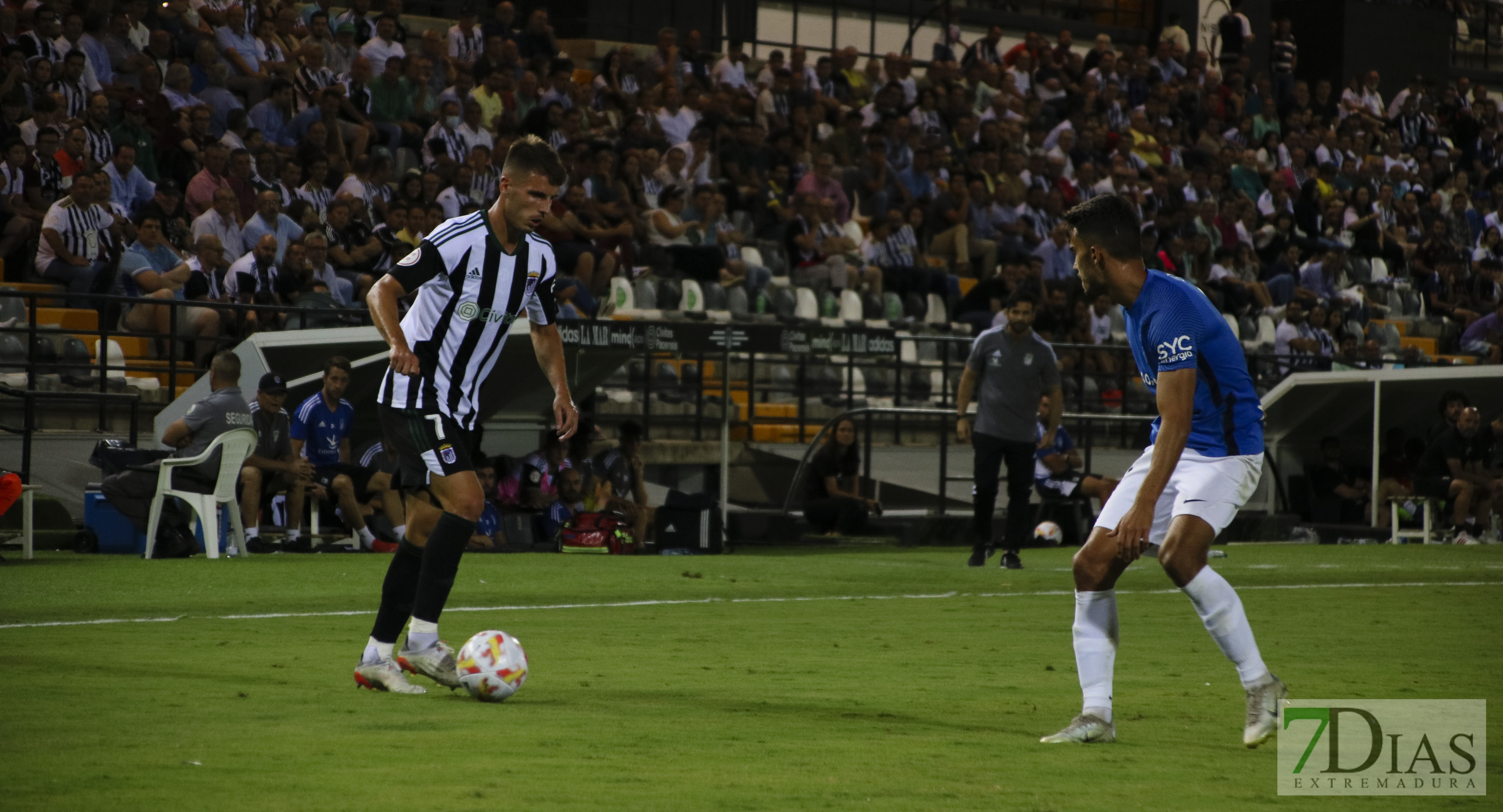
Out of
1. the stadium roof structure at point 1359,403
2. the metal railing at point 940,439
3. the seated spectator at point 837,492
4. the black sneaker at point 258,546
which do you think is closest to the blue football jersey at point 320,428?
the black sneaker at point 258,546

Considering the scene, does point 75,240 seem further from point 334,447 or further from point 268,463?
point 268,463

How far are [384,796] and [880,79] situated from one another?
24096 mm

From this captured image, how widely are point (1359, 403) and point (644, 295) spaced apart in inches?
335

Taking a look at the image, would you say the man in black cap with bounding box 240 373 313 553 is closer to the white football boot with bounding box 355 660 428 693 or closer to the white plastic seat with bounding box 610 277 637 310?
the white plastic seat with bounding box 610 277 637 310

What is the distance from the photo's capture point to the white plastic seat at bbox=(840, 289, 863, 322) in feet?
72.5

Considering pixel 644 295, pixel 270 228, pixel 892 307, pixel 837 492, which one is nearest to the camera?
pixel 270 228

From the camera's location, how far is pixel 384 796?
4.72 meters

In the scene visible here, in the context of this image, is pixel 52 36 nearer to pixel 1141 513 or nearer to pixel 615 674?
pixel 615 674

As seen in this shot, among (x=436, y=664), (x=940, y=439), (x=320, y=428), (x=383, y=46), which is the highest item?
(x=383, y=46)

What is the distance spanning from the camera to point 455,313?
277 inches

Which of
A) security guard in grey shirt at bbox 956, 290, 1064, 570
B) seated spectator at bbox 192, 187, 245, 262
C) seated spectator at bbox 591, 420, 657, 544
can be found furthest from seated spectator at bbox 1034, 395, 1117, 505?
seated spectator at bbox 192, 187, 245, 262

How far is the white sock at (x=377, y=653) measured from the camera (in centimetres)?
694

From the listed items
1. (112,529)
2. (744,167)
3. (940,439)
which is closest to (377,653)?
(112,529)

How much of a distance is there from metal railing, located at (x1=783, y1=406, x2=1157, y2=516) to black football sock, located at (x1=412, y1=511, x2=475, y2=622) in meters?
10.2
